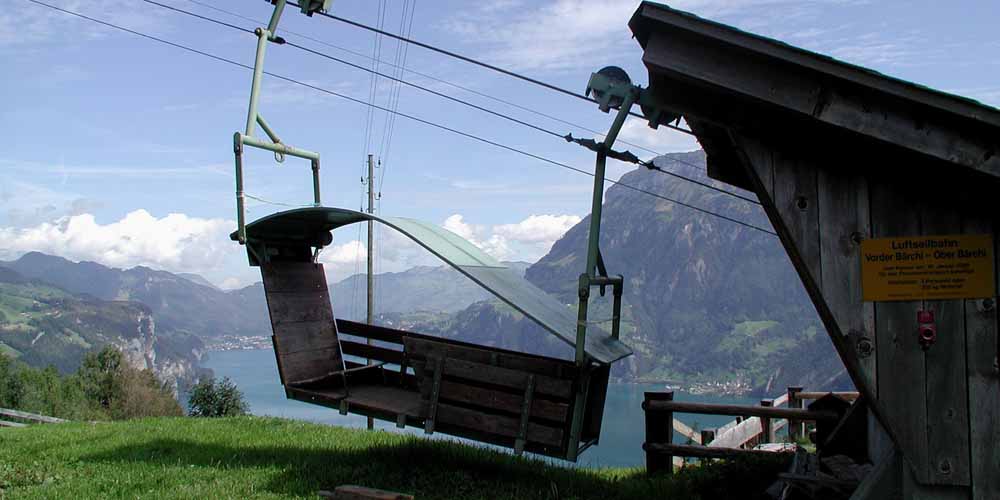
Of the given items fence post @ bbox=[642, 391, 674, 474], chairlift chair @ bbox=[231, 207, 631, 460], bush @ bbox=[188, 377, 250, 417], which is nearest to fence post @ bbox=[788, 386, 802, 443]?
fence post @ bbox=[642, 391, 674, 474]

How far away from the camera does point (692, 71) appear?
5785 millimetres

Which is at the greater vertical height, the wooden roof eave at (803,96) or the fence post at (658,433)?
the wooden roof eave at (803,96)

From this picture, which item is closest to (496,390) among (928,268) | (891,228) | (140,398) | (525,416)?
(525,416)

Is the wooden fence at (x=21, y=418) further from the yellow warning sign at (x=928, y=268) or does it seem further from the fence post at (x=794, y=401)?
the yellow warning sign at (x=928, y=268)

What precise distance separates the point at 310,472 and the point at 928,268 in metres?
6.26

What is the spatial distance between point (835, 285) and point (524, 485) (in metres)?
3.78

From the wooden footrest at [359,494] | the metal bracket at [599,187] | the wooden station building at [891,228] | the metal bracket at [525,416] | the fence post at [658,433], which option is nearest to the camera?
the wooden station building at [891,228]

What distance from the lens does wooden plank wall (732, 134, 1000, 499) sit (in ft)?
17.8

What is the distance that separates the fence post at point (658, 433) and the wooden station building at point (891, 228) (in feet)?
12.1

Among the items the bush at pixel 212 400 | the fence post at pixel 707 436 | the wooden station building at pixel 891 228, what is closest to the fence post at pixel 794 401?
the fence post at pixel 707 436

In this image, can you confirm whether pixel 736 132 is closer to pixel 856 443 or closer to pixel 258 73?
pixel 856 443

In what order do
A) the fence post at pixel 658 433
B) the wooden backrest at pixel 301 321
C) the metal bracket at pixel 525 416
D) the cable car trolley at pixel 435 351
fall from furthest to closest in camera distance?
the wooden backrest at pixel 301 321, the fence post at pixel 658 433, the metal bracket at pixel 525 416, the cable car trolley at pixel 435 351

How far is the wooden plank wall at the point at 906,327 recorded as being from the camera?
17.8 ft

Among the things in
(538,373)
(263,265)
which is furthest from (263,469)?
(538,373)
